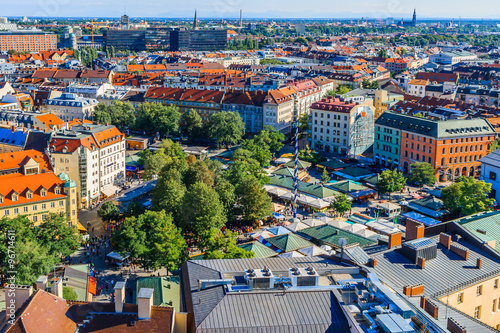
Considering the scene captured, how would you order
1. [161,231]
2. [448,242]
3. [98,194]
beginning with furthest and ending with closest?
[98,194]
[161,231]
[448,242]

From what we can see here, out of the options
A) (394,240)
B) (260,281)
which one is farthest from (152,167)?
(260,281)

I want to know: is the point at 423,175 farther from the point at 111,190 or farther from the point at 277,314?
the point at 277,314

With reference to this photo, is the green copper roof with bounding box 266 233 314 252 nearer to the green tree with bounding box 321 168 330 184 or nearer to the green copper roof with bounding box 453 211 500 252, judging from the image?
the green copper roof with bounding box 453 211 500 252

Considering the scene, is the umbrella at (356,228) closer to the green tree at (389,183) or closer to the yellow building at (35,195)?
the green tree at (389,183)

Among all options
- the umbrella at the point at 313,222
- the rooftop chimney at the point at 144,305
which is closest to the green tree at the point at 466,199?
the umbrella at the point at 313,222

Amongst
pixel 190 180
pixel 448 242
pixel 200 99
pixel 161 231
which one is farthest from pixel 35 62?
pixel 448 242

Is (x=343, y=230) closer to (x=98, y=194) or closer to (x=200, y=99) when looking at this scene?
(x=98, y=194)

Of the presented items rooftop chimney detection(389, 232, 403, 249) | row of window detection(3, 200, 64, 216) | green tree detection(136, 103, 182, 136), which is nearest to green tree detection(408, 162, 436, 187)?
rooftop chimney detection(389, 232, 403, 249)
